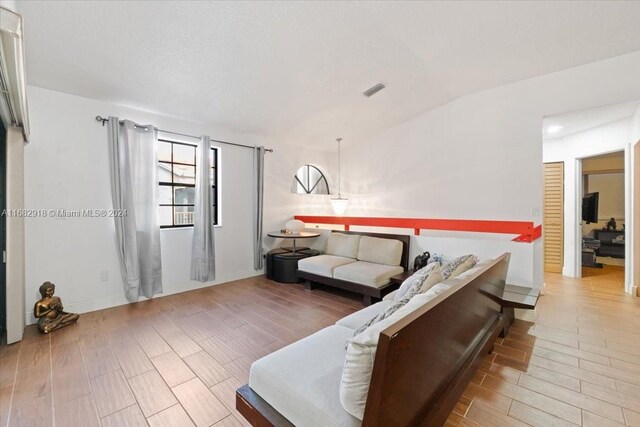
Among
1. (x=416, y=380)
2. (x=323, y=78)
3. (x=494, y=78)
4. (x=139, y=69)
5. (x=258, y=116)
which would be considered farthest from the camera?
(x=258, y=116)

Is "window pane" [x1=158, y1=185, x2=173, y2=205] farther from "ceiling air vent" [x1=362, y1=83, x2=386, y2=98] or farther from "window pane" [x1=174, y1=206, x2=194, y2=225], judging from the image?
"ceiling air vent" [x1=362, y1=83, x2=386, y2=98]

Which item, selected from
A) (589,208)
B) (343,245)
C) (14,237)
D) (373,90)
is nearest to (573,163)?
(589,208)

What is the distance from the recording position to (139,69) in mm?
2805

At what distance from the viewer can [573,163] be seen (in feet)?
15.7

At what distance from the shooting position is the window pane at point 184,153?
13.6ft

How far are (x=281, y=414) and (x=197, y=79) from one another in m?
3.27

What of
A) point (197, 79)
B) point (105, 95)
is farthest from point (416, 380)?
point (105, 95)

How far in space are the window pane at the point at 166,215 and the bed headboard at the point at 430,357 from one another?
394 cm

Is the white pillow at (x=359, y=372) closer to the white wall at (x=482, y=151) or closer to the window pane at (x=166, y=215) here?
the white wall at (x=482, y=151)

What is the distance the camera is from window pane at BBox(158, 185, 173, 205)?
4006mm

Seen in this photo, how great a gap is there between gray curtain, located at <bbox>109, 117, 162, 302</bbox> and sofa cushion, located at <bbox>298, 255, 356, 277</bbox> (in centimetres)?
199

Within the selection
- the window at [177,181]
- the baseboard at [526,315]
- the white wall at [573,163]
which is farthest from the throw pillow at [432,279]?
the white wall at [573,163]

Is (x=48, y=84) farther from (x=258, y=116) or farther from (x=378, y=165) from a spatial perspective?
(x=378, y=165)

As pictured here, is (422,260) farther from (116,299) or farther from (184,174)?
(116,299)
